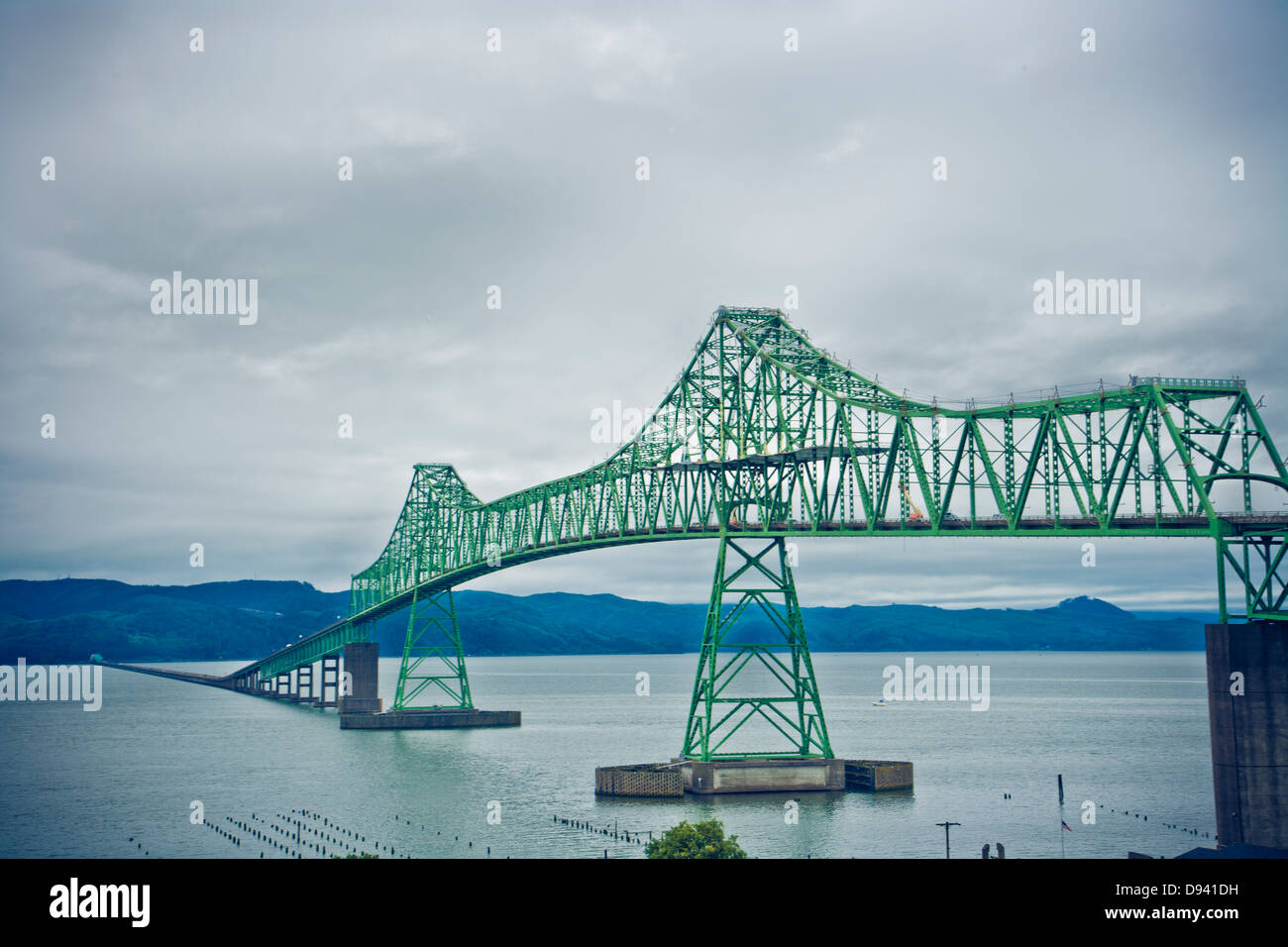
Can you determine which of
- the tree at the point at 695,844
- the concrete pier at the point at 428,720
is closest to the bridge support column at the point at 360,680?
the concrete pier at the point at 428,720

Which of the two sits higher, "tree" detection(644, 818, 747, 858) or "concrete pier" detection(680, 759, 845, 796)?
"tree" detection(644, 818, 747, 858)

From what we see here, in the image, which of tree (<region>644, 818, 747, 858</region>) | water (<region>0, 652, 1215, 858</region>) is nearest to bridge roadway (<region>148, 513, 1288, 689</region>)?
water (<region>0, 652, 1215, 858</region>)

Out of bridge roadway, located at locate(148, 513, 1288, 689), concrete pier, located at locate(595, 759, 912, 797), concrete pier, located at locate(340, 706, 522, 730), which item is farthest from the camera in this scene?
concrete pier, located at locate(340, 706, 522, 730)

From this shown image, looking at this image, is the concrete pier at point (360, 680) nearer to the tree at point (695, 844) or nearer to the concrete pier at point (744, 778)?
the concrete pier at point (744, 778)

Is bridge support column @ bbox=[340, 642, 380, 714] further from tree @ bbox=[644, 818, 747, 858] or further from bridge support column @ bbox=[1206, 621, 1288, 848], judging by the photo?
bridge support column @ bbox=[1206, 621, 1288, 848]

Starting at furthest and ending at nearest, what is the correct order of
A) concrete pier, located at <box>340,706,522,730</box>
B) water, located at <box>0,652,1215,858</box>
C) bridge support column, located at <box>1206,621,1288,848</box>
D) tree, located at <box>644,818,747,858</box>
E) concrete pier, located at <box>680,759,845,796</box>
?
concrete pier, located at <box>340,706,522,730</box> < concrete pier, located at <box>680,759,845,796</box> < water, located at <box>0,652,1215,858</box> < tree, located at <box>644,818,747,858</box> < bridge support column, located at <box>1206,621,1288,848</box>
